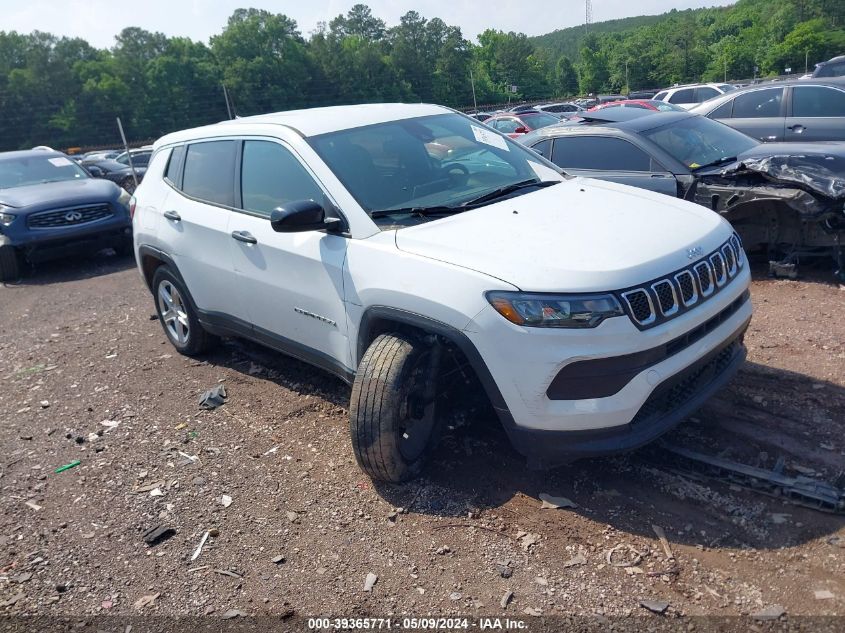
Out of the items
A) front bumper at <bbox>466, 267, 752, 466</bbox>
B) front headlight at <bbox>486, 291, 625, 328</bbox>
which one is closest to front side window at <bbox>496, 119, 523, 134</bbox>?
front bumper at <bbox>466, 267, 752, 466</bbox>

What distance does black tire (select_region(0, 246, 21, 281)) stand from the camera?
32.0ft

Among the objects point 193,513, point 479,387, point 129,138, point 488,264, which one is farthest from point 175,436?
point 129,138

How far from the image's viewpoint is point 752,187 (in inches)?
233

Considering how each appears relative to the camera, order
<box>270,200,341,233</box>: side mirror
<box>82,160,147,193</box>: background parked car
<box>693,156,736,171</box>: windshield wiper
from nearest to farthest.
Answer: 1. <box>270,200,341,233</box>: side mirror
2. <box>693,156,736,171</box>: windshield wiper
3. <box>82,160,147,193</box>: background parked car

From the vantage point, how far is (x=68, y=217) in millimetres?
9961

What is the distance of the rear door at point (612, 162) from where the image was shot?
22.0ft

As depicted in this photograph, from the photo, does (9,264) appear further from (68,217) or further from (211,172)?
(211,172)

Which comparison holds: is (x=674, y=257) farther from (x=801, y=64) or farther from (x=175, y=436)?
(x=801, y=64)

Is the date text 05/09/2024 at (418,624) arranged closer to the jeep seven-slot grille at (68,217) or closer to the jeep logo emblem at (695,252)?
the jeep logo emblem at (695,252)

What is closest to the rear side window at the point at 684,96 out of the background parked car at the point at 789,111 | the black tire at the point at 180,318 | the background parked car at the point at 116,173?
the background parked car at the point at 789,111

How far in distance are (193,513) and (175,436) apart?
1001 millimetres

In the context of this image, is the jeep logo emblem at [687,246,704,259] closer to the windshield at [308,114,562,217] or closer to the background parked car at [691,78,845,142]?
the windshield at [308,114,562,217]

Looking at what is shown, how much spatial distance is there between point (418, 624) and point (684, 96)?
22065mm

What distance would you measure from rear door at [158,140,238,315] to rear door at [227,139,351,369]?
5.9 inches
